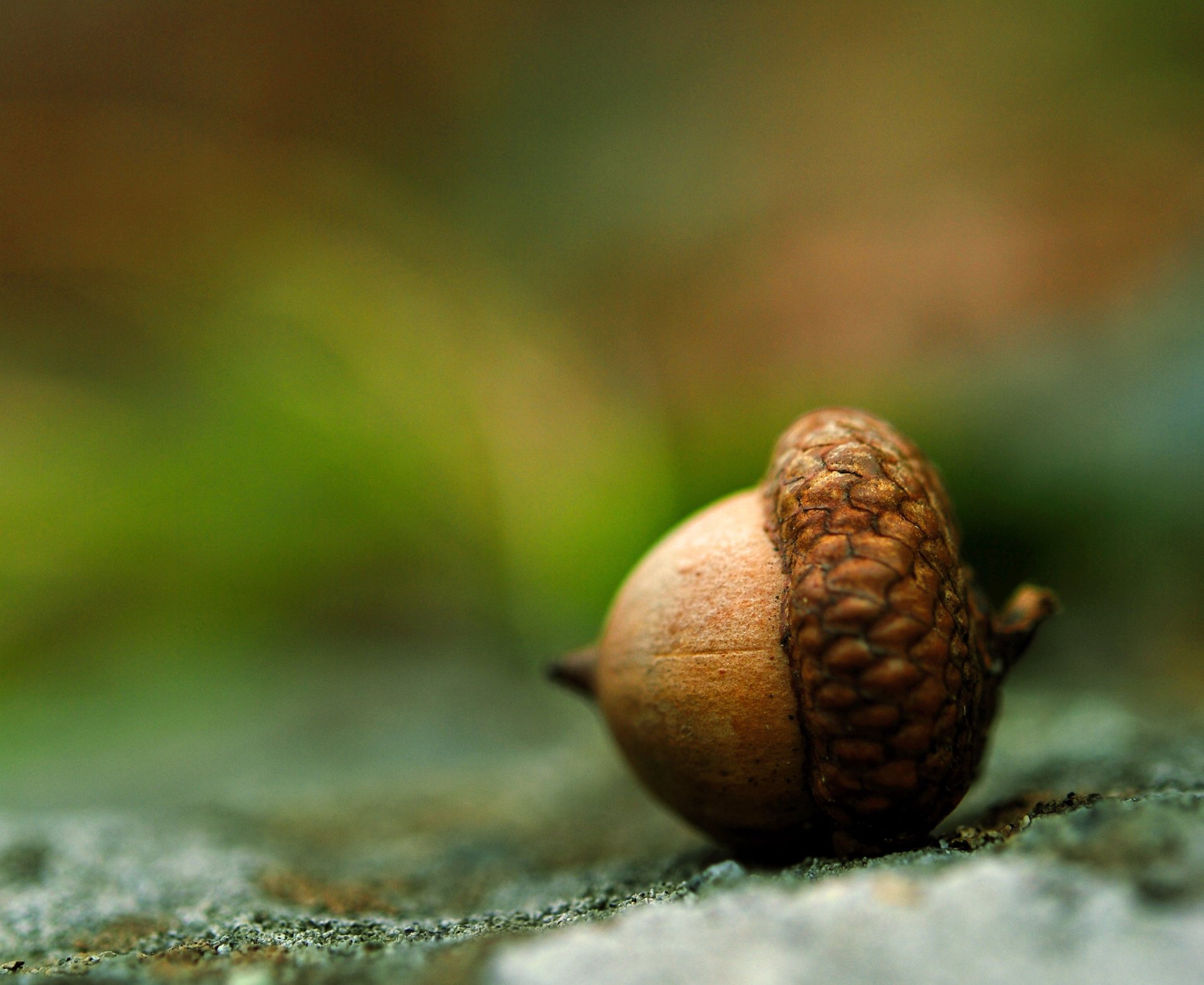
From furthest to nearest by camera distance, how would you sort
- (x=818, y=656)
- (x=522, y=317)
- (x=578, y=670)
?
(x=522, y=317) < (x=578, y=670) < (x=818, y=656)

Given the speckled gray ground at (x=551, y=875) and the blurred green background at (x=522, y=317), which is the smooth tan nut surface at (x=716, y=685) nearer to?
the speckled gray ground at (x=551, y=875)

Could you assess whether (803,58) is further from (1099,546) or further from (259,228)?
(1099,546)

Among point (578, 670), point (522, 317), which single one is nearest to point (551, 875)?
point (578, 670)

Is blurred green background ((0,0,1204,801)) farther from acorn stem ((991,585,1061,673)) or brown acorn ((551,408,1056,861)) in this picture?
brown acorn ((551,408,1056,861))

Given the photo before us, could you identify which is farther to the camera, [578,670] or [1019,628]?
[578,670]

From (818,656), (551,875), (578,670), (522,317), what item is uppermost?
(522,317)

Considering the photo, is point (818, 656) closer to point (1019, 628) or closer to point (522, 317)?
point (1019, 628)

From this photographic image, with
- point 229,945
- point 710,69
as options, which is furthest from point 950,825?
point 710,69

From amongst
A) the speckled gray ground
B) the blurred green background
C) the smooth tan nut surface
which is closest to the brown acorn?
the smooth tan nut surface
